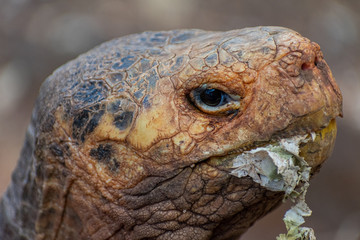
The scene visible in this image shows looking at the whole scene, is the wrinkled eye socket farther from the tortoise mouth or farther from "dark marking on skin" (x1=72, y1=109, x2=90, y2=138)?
"dark marking on skin" (x1=72, y1=109, x2=90, y2=138)

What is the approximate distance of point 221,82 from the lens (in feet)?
6.39

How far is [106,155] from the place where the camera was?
2.07m

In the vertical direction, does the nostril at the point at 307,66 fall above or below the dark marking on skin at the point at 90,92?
below

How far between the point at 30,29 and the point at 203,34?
624 centimetres

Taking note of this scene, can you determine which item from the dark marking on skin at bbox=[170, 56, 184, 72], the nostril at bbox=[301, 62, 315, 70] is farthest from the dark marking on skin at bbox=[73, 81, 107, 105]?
the nostril at bbox=[301, 62, 315, 70]

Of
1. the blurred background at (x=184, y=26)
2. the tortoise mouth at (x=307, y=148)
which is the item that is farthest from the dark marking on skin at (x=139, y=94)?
the blurred background at (x=184, y=26)

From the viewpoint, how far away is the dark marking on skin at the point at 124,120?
2.04 metres

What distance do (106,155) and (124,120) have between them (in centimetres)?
16

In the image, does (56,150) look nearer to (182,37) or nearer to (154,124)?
(154,124)

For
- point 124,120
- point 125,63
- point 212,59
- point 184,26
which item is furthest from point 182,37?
point 184,26

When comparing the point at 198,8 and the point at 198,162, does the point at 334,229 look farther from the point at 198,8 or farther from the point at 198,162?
the point at 198,162

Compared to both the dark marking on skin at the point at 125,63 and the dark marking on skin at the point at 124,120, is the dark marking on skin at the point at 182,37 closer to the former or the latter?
the dark marking on skin at the point at 125,63

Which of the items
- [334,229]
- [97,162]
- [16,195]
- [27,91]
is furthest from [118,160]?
[27,91]

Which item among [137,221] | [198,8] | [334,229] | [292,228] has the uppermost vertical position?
[198,8]
